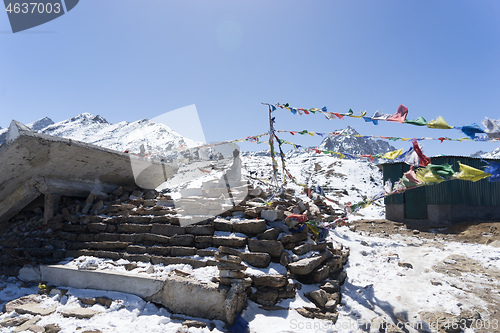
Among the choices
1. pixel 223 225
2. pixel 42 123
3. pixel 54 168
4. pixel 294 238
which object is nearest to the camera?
pixel 294 238

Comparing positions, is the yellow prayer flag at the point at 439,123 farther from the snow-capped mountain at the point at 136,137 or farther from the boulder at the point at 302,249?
the snow-capped mountain at the point at 136,137

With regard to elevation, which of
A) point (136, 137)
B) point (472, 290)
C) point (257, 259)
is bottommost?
point (472, 290)

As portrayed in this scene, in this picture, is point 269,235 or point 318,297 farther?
point 269,235

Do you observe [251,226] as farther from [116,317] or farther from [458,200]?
[458,200]

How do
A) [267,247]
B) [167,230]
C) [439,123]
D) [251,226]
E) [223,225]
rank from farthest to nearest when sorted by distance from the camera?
[167,230] → [223,225] → [251,226] → [267,247] → [439,123]

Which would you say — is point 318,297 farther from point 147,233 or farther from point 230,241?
point 147,233

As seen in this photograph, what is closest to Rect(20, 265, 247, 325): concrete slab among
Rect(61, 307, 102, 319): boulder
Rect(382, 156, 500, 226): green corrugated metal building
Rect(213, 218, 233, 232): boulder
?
Rect(61, 307, 102, 319): boulder

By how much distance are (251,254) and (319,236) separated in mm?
2095

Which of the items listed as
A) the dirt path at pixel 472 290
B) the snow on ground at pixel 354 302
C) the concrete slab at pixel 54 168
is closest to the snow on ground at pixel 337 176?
the dirt path at pixel 472 290

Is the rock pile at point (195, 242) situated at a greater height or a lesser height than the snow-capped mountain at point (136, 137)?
lesser

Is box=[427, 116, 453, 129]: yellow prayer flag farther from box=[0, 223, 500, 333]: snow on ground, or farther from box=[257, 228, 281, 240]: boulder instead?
box=[257, 228, 281, 240]: boulder

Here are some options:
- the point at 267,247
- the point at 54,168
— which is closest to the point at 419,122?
the point at 267,247

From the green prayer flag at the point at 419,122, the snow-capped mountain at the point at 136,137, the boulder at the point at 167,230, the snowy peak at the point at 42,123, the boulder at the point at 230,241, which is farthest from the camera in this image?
the snowy peak at the point at 42,123

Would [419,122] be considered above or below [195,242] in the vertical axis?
above
